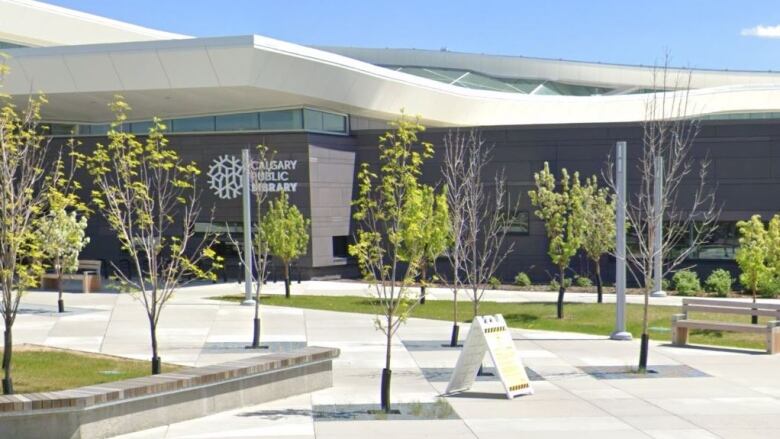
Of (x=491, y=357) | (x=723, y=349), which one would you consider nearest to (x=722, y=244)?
(x=723, y=349)

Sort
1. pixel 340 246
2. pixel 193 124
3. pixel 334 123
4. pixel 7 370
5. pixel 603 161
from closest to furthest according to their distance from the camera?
pixel 7 370
pixel 603 161
pixel 193 124
pixel 334 123
pixel 340 246

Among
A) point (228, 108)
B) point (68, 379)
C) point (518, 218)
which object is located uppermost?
point (228, 108)

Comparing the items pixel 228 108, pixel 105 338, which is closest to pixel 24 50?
pixel 228 108

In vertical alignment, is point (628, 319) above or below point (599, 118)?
below

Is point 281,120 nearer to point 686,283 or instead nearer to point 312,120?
point 312,120

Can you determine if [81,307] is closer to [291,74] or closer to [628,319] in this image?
[291,74]

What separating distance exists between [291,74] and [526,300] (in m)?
11.9

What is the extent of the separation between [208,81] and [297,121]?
5.21 metres

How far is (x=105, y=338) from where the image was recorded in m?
21.2

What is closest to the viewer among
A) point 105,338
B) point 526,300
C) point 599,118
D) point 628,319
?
point 105,338

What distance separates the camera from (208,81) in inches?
1359

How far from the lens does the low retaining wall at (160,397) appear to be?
11.3 metres

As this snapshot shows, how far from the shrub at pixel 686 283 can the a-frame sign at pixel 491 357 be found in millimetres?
21877

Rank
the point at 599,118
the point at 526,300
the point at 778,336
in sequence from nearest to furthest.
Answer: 1. the point at 778,336
2. the point at 526,300
3. the point at 599,118
